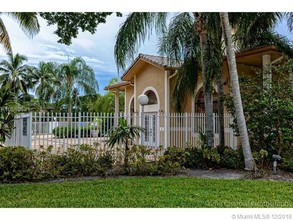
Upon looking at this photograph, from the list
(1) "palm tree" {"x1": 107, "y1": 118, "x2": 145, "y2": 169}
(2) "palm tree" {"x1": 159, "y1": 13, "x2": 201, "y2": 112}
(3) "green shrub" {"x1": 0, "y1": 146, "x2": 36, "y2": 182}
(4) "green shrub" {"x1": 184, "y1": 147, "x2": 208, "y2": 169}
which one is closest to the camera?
(3) "green shrub" {"x1": 0, "y1": 146, "x2": 36, "y2": 182}

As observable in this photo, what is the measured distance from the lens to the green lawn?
5820mm

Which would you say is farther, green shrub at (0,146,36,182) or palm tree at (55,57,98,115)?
palm tree at (55,57,98,115)

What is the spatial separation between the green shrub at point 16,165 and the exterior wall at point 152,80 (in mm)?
9075

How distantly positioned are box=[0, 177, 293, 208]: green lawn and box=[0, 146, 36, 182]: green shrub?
492 mm

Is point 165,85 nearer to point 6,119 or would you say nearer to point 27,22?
point 27,22

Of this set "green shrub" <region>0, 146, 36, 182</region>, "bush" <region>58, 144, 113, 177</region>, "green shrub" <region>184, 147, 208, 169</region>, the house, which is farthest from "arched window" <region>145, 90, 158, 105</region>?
"green shrub" <region>0, 146, 36, 182</region>

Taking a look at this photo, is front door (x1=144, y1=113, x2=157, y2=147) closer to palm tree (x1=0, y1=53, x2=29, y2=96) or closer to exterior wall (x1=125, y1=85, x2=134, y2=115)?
exterior wall (x1=125, y1=85, x2=134, y2=115)

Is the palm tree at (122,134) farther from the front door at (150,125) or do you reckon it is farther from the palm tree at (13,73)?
the palm tree at (13,73)

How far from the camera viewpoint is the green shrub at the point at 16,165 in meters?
7.85

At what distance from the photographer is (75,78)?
32375 mm

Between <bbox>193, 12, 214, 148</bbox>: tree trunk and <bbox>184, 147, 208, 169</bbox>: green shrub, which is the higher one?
<bbox>193, 12, 214, 148</bbox>: tree trunk

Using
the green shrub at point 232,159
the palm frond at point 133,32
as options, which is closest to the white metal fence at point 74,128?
the green shrub at point 232,159

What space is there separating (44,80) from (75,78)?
528 cm
